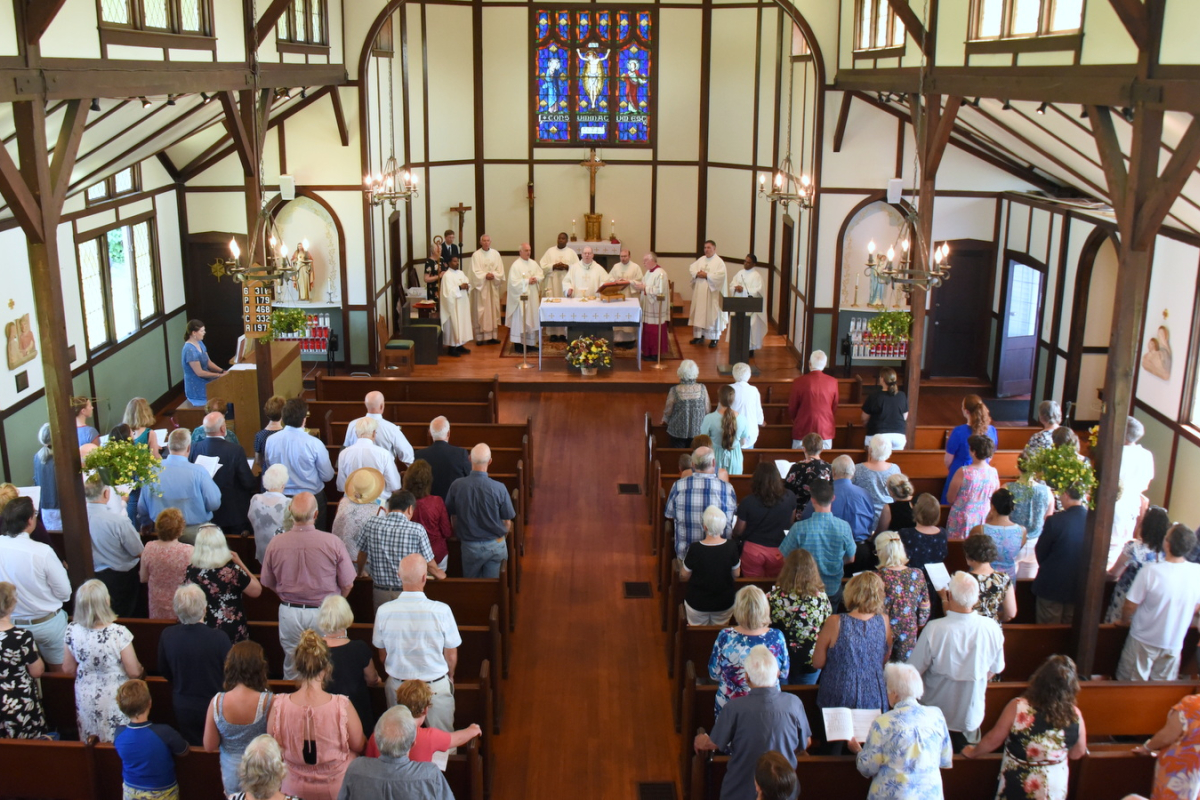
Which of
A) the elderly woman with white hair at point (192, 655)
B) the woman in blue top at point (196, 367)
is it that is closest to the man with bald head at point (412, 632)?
the elderly woman with white hair at point (192, 655)

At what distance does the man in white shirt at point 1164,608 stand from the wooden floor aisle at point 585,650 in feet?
9.94

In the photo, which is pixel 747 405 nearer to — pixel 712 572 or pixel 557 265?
pixel 712 572

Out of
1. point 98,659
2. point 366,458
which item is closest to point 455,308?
point 366,458

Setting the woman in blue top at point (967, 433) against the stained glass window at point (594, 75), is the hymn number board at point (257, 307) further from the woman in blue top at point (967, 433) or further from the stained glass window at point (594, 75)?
the stained glass window at point (594, 75)

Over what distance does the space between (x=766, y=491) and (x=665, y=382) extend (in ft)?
27.2

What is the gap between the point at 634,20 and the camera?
19.0 meters

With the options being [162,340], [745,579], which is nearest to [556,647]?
[745,579]

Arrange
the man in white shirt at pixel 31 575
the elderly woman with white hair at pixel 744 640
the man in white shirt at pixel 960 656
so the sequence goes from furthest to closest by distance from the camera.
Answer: the man in white shirt at pixel 31 575 < the man in white shirt at pixel 960 656 < the elderly woman with white hair at pixel 744 640

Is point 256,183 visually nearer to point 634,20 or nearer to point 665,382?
point 665,382

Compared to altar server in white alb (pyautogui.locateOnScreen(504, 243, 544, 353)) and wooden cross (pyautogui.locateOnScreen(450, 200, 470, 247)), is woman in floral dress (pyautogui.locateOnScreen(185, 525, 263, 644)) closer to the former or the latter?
altar server in white alb (pyautogui.locateOnScreen(504, 243, 544, 353))

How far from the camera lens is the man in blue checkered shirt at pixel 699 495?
773 cm

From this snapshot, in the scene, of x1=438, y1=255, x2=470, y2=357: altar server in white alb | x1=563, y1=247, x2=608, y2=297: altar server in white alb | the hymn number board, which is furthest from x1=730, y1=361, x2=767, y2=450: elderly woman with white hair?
x1=438, y1=255, x2=470, y2=357: altar server in white alb

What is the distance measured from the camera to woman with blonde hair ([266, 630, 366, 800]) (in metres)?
5.07

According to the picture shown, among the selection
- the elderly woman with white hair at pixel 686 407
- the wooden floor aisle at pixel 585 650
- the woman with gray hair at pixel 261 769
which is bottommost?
the wooden floor aisle at pixel 585 650
